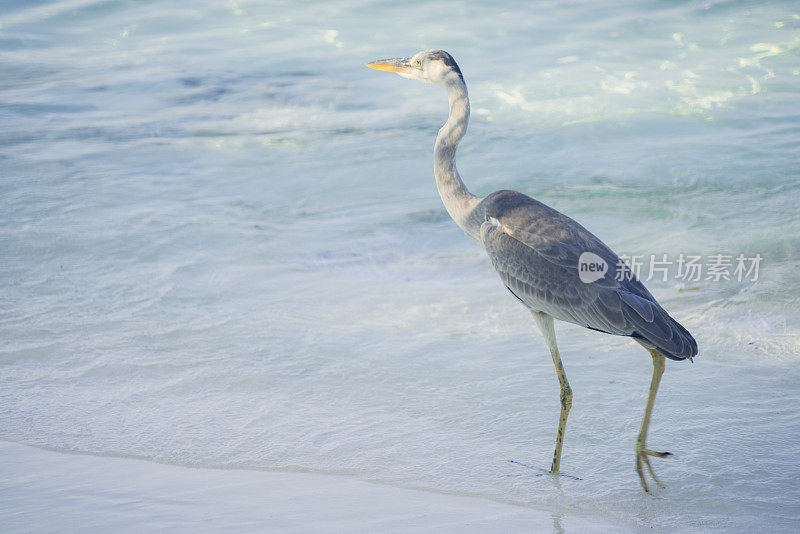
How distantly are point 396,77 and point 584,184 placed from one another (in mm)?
5004

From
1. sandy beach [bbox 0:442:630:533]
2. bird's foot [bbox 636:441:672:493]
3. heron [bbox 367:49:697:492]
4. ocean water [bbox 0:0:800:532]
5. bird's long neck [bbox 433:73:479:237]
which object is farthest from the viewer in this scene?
bird's long neck [bbox 433:73:479:237]

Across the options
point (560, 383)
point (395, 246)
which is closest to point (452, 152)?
point (560, 383)

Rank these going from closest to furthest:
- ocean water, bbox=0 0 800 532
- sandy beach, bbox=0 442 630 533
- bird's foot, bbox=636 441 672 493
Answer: sandy beach, bbox=0 442 630 533 → bird's foot, bbox=636 441 672 493 → ocean water, bbox=0 0 800 532

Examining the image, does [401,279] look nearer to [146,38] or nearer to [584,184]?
[584,184]

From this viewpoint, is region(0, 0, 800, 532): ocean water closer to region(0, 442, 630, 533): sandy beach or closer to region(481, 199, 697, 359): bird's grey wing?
region(0, 442, 630, 533): sandy beach

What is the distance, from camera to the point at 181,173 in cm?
938

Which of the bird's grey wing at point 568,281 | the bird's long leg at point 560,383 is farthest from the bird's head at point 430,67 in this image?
the bird's long leg at point 560,383

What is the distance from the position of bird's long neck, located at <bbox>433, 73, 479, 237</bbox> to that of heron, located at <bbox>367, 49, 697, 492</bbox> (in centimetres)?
3

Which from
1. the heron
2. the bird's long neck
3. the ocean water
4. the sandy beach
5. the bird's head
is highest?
the bird's head

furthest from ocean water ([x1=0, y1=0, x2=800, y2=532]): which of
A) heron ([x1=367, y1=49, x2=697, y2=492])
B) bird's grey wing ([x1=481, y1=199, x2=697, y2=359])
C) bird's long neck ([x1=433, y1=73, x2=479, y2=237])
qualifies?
bird's long neck ([x1=433, y1=73, x2=479, y2=237])

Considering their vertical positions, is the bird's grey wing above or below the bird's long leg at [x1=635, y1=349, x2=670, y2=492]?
above

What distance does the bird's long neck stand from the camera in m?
4.65

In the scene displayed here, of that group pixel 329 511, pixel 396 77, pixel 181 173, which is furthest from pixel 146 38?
pixel 329 511

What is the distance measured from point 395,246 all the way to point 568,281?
3354 mm
